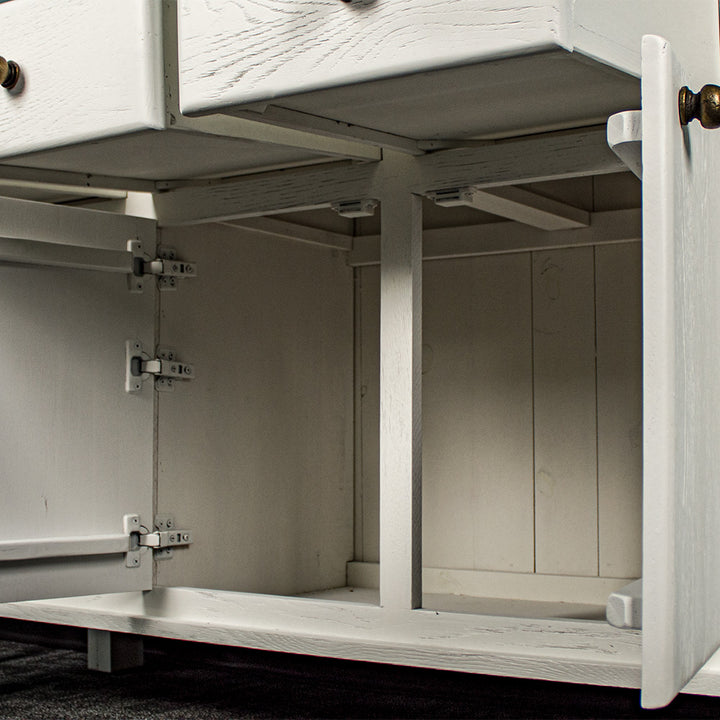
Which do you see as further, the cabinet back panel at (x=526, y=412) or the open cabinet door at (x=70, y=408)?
the cabinet back panel at (x=526, y=412)

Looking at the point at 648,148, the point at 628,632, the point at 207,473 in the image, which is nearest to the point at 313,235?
the point at 207,473

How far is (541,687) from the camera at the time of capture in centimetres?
159

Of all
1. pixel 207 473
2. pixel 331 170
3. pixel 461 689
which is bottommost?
pixel 461 689

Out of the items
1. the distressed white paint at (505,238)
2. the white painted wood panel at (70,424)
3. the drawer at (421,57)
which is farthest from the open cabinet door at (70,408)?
the distressed white paint at (505,238)

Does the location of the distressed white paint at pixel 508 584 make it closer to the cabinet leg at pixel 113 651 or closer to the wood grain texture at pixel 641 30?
the cabinet leg at pixel 113 651

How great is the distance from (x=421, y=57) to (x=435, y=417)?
1.08 meters

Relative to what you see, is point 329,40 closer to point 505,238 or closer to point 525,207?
point 525,207

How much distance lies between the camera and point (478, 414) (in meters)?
1.96

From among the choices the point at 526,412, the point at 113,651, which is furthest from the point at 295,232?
the point at 113,651

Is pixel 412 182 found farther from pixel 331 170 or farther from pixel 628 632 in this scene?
pixel 628 632

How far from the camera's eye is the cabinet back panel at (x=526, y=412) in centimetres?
182

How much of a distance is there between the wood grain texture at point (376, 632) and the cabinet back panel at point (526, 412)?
1.92 ft

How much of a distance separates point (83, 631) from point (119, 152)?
937 millimetres

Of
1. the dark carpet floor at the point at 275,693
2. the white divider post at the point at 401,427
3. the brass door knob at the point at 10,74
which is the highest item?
the brass door knob at the point at 10,74
